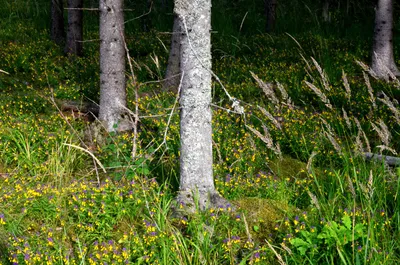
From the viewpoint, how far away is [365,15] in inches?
581

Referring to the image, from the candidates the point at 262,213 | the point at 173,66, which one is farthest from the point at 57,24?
the point at 262,213

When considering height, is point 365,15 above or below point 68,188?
above

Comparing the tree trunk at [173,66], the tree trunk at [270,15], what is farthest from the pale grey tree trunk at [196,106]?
the tree trunk at [270,15]

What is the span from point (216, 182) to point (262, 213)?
68 cm

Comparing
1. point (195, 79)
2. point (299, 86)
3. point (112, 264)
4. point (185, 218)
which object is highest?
point (195, 79)

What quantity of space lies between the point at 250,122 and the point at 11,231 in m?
3.91

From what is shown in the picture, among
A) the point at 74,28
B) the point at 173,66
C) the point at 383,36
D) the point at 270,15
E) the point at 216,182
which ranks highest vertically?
the point at 270,15

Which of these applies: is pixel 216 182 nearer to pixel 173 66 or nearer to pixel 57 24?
pixel 173 66

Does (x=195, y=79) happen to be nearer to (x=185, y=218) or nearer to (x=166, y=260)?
(x=185, y=218)

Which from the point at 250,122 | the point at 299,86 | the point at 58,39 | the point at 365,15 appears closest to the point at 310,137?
the point at 250,122

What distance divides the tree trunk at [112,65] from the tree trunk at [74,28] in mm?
3656

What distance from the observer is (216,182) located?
572 centimetres

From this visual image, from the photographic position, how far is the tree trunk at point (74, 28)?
10.7 m

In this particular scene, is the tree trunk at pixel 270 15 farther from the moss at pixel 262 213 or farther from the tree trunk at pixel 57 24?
the moss at pixel 262 213
